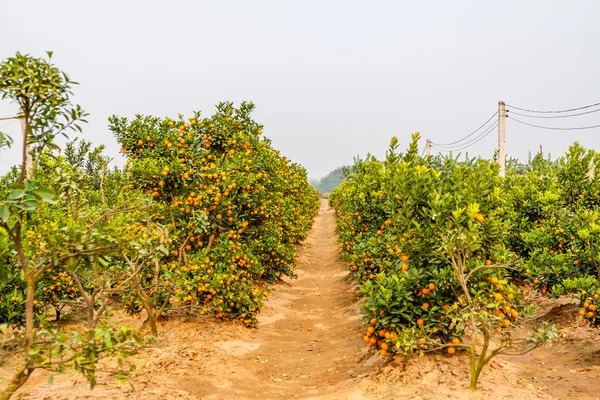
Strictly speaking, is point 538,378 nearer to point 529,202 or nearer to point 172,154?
point 529,202

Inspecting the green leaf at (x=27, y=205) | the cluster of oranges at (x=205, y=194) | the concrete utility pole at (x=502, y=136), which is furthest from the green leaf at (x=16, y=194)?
the concrete utility pole at (x=502, y=136)

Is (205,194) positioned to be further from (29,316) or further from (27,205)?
(27,205)

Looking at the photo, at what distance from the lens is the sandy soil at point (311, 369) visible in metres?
5.54

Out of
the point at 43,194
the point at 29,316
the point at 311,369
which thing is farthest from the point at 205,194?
the point at 43,194

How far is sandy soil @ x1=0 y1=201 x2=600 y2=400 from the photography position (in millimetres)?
5539

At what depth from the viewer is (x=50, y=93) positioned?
3486mm

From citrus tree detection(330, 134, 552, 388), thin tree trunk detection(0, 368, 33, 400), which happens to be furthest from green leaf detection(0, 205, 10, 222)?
citrus tree detection(330, 134, 552, 388)

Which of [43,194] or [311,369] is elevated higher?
[43,194]

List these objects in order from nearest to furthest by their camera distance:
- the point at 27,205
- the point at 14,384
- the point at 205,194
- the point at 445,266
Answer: the point at 27,205 < the point at 14,384 < the point at 445,266 < the point at 205,194

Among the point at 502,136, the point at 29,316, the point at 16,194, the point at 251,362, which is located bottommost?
the point at 251,362

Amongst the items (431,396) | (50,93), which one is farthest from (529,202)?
(50,93)

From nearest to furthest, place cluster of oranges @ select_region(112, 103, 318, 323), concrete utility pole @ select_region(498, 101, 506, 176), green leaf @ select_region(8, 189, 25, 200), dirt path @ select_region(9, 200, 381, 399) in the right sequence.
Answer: green leaf @ select_region(8, 189, 25, 200) < dirt path @ select_region(9, 200, 381, 399) < cluster of oranges @ select_region(112, 103, 318, 323) < concrete utility pole @ select_region(498, 101, 506, 176)

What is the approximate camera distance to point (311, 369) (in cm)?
773

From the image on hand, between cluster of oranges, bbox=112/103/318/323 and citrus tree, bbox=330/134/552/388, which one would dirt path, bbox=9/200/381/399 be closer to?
cluster of oranges, bbox=112/103/318/323
